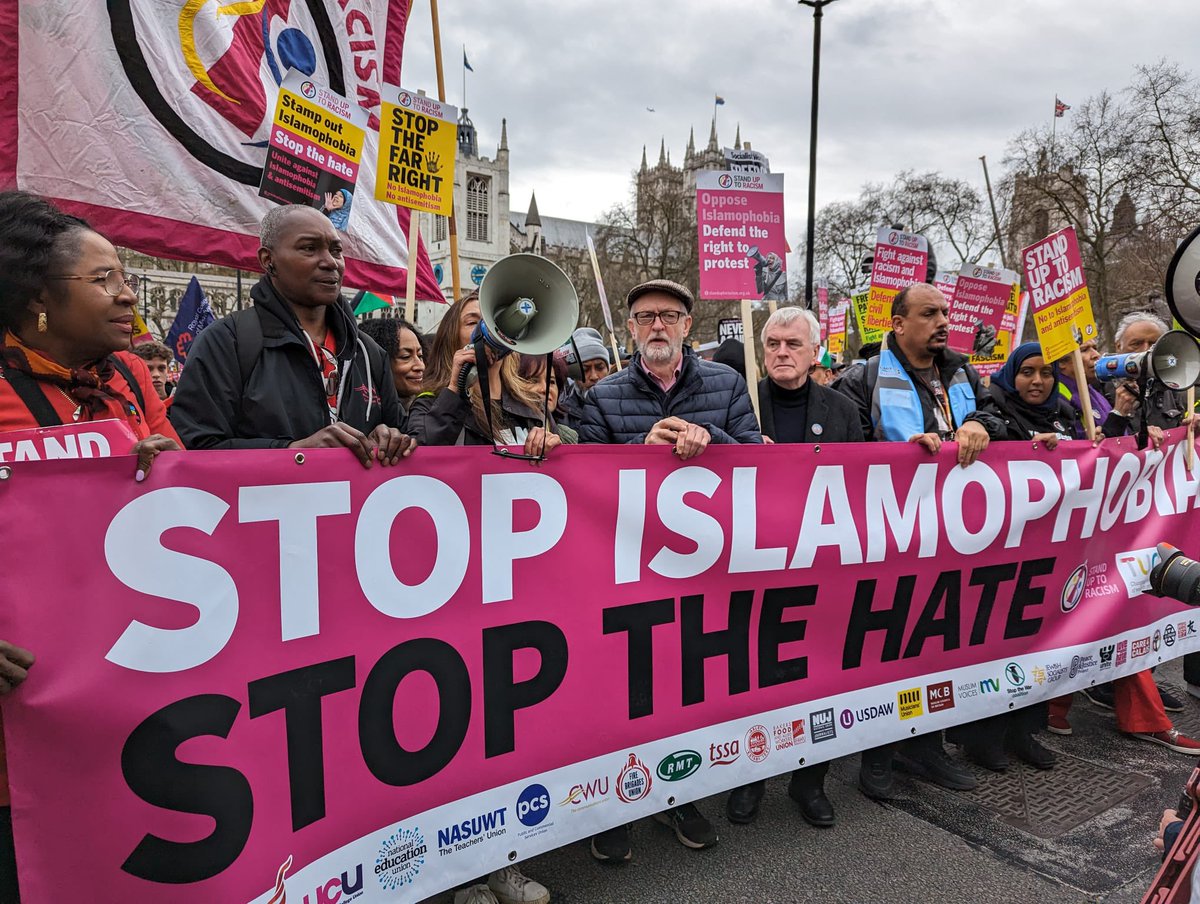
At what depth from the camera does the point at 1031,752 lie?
3590 mm

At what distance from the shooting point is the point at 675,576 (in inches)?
105

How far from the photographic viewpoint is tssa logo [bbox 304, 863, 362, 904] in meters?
1.95

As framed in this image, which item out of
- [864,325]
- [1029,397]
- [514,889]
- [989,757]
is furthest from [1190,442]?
[864,325]

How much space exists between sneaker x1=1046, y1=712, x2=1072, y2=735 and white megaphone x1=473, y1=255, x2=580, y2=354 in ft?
11.4

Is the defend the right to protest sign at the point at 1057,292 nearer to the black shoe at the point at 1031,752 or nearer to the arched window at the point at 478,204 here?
the black shoe at the point at 1031,752

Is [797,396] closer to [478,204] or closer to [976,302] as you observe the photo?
[976,302]

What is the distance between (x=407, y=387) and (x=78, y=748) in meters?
2.71

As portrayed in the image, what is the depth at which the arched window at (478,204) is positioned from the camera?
3342 inches

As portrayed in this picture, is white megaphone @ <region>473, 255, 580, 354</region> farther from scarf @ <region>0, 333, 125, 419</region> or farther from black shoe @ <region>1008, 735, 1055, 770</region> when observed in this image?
black shoe @ <region>1008, 735, 1055, 770</region>

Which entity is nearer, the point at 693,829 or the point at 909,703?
the point at 693,829

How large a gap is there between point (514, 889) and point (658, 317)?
2184mm

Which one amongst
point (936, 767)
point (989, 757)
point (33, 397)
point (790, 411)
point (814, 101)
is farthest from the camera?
point (814, 101)

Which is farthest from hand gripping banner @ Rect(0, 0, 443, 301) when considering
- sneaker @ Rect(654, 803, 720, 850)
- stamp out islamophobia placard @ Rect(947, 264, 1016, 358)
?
stamp out islamophobia placard @ Rect(947, 264, 1016, 358)

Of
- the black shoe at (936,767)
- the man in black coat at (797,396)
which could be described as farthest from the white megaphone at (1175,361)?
the black shoe at (936,767)
